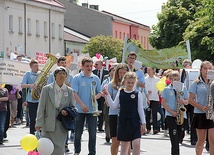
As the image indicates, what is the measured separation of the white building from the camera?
66375mm

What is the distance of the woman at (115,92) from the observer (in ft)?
50.0

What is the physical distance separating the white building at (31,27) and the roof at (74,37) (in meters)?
3.96

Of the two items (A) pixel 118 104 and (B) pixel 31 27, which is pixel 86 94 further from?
(B) pixel 31 27

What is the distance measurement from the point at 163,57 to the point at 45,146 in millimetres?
13328

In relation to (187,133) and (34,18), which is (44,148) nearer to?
(187,133)

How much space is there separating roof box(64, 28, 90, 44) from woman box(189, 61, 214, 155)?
6601 cm

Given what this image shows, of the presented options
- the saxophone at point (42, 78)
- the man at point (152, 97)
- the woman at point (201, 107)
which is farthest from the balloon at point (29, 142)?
the man at point (152, 97)

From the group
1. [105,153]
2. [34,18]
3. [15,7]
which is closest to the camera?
[105,153]

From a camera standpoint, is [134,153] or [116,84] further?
[116,84]

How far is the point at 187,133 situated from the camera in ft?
77.2

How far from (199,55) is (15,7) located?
1682 centimetres

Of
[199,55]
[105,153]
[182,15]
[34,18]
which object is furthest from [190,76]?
[34,18]

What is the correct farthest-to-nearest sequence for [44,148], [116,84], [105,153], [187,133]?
[187,133] < [105,153] < [116,84] < [44,148]

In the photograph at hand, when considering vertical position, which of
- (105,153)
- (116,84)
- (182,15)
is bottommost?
(105,153)
